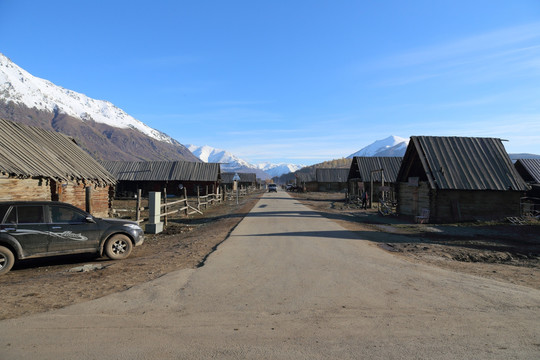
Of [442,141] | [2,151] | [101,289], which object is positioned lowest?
[101,289]

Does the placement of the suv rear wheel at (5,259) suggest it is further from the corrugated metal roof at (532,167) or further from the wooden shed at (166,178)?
the wooden shed at (166,178)

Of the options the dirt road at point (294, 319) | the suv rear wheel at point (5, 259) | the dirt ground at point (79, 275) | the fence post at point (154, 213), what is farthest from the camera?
the fence post at point (154, 213)

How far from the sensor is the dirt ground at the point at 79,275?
587 cm

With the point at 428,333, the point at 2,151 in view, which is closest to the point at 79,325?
the point at 428,333

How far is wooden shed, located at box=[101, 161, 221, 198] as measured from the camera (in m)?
50.0

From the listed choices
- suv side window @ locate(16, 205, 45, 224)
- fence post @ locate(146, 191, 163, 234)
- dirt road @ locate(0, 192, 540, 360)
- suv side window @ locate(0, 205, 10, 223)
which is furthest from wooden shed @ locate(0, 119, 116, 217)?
dirt road @ locate(0, 192, 540, 360)

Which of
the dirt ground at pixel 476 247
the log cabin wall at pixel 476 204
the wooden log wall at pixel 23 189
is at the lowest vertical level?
the dirt ground at pixel 476 247

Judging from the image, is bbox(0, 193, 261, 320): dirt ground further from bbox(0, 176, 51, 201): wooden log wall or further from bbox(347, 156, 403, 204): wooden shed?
bbox(347, 156, 403, 204): wooden shed

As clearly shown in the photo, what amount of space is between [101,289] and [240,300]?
295 cm

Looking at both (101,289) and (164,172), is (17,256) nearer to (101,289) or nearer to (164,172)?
(101,289)

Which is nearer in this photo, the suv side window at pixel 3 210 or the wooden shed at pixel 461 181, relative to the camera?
the suv side window at pixel 3 210

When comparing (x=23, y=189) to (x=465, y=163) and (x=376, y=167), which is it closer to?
(x=465, y=163)

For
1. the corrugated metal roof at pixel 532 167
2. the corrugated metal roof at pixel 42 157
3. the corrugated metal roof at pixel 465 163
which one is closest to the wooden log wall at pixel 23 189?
the corrugated metal roof at pixel 42 157

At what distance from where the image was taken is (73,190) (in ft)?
65.2
